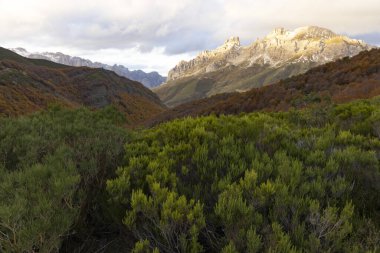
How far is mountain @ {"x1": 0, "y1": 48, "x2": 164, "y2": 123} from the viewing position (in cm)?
5597

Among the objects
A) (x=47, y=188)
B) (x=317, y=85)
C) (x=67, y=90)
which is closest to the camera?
(x=47, y=188)

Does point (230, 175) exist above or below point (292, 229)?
above

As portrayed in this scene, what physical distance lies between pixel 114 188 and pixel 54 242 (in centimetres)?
102

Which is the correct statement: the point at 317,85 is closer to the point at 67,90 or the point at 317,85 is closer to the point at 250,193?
the point at 250,193

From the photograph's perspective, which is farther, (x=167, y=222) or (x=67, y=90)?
(x=67, y=90)

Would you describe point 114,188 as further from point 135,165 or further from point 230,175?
point 230,175

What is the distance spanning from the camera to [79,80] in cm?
9081

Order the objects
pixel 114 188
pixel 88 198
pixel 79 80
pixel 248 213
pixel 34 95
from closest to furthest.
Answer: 1. pixel 248 213
2. pixel 114 188
3. pixel 88 198
4. pixel 34 95
5. pixel 79 80

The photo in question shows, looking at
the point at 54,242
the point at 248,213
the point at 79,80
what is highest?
the point at 79,80

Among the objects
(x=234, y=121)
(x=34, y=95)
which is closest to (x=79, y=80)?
(x=34, y=95)

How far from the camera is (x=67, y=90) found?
81.6 meters

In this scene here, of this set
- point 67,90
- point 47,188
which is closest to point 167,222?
point 47,188

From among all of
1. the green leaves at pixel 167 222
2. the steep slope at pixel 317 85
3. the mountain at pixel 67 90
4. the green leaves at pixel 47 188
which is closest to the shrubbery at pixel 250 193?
the green leaves at pixel 167 222

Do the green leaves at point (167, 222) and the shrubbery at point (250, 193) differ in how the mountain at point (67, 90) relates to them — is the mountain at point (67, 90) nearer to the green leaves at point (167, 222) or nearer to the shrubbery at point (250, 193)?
the shrubbery at point (250, 193)
